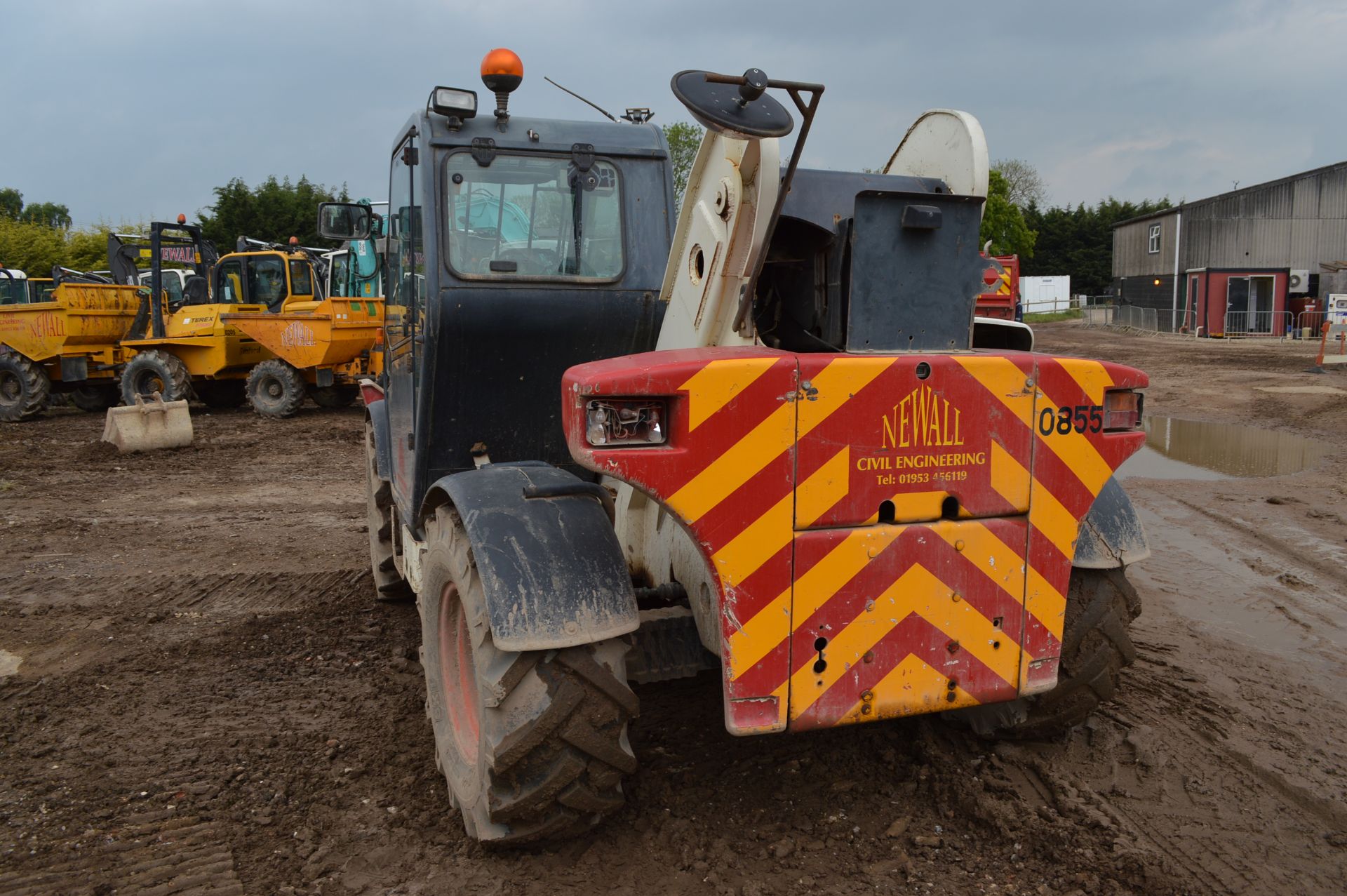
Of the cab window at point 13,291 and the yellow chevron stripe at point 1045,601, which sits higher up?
the cab window at point 13,291

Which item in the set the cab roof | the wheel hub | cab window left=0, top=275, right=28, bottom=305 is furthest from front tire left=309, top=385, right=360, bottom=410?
the wheel hub

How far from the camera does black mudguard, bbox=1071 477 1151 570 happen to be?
10.6 feet

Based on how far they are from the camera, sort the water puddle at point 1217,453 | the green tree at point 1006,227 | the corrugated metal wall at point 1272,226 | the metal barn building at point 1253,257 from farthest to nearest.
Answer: the green tree at point 1006,227 < the corrugated metal wall at point 1272,226 < the metal barn building at point 1253,257 < the water puddle at point 1217,453

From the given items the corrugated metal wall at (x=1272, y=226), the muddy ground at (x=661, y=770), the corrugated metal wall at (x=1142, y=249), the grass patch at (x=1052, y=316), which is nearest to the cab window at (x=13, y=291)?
the muddy ground at (x=661, y=770)

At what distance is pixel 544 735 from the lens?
2699mm

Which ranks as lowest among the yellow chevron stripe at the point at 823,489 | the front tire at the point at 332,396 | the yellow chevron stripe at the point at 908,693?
the front tire at the point at 332,396

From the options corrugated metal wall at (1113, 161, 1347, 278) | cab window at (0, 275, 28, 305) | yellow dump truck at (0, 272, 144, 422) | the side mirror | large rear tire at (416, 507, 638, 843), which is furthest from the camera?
corrugated metal wall at (1113, 161, 1347, 278)

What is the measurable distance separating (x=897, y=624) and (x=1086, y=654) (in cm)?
89

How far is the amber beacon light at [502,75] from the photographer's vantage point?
3834 mm

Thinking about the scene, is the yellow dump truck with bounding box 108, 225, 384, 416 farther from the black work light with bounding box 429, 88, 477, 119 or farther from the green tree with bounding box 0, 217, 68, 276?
the green tree with bounding box 0, 217, 68, 276

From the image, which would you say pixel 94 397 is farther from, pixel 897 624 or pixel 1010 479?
pixel 1010 479

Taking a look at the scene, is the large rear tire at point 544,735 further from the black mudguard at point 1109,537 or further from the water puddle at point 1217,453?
the water puddle at point 1217,453

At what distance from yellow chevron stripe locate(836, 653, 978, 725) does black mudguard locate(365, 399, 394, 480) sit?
2.96m

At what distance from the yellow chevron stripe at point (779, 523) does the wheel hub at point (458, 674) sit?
3.50 ft
